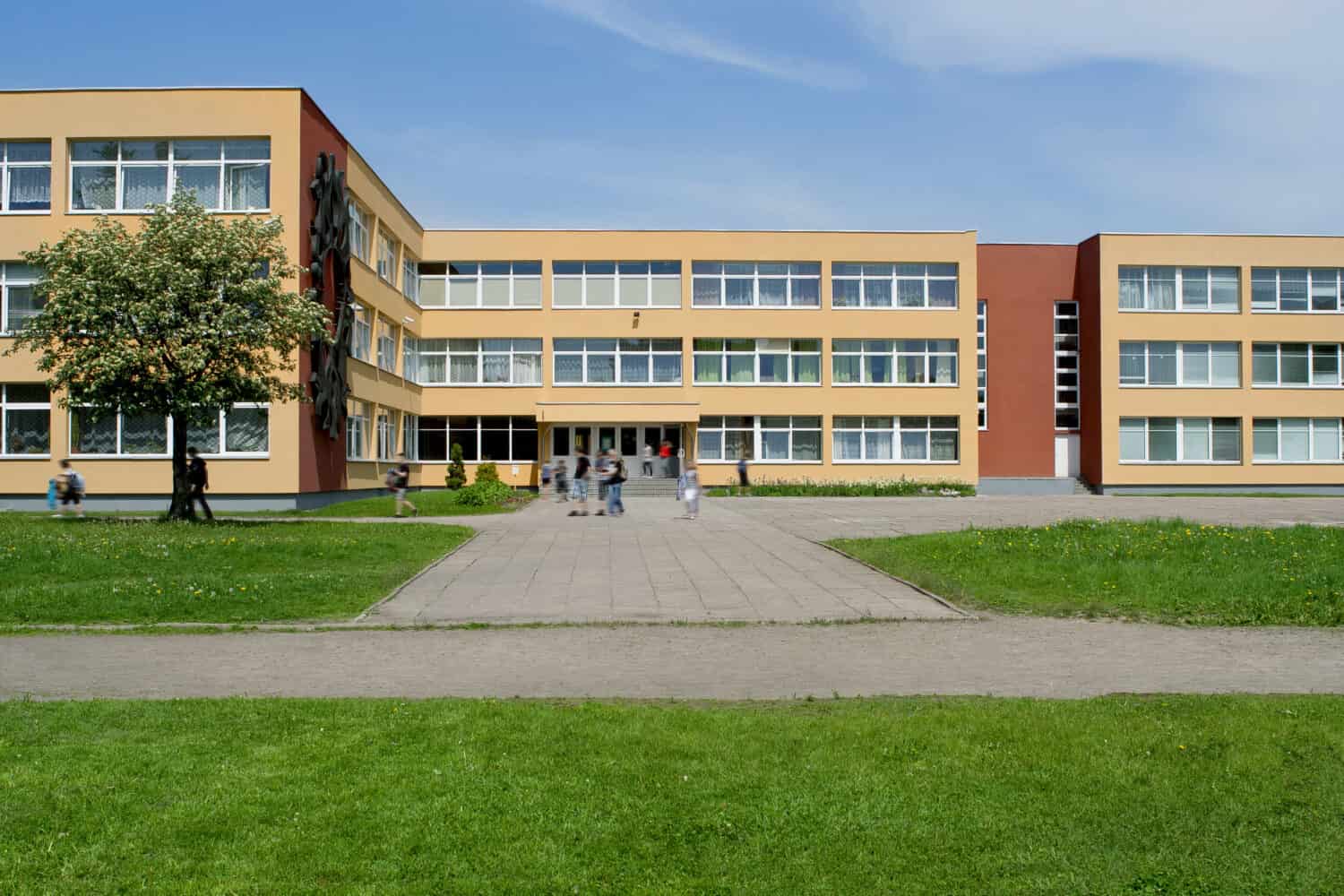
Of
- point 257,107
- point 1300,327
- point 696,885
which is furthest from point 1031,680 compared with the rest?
point 1300,327

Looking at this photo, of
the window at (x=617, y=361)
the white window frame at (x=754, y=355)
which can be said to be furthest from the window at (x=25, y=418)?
the white window frame at (x=754, y=355)

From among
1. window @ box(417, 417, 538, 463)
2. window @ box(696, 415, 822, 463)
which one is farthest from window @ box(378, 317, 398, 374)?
window @ box(696, 415, 822, 463)

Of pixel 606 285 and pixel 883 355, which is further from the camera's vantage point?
pixel 606 285

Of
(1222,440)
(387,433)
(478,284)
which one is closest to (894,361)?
(1222,440)

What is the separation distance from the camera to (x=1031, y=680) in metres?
10.2

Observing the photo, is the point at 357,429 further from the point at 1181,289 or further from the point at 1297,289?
the point at 1297,289

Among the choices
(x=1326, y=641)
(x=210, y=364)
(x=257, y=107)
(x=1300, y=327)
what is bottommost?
(x=1326, y=641)

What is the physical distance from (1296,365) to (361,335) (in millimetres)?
41523

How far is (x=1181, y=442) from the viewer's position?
5362cm

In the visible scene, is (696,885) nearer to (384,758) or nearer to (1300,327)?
(384,758)

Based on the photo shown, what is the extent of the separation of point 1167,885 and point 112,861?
4.80 metres

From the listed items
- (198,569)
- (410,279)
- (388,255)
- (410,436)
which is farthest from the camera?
(410,279)

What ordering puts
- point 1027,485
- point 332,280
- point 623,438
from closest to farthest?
point 332,280 → point 623,438 → point 1027,485

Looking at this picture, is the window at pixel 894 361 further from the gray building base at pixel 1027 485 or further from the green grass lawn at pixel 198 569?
the green grass lawn at pixel 198 569
